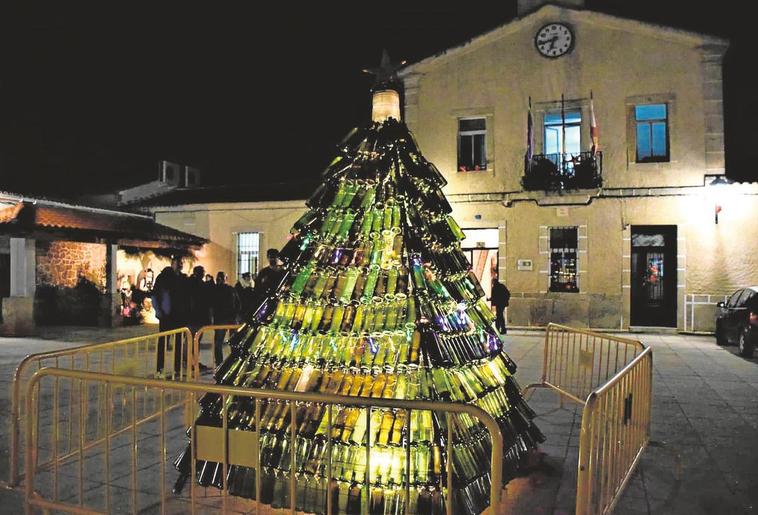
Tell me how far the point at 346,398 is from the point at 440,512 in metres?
1.14

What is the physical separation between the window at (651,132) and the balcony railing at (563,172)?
123 cm

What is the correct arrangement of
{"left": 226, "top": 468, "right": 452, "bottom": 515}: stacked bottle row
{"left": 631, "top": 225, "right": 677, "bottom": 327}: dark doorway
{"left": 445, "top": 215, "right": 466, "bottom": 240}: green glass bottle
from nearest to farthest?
1. {"left": 226, "top": 468, "right": 452, "bottom": 515}: stacked bottle row
2. {"left": 445, "top": 215, "right": 466, "bottom": 240}: green glass bottle
3. {"left": 631, "top": 225, "right": 677, "bottom": 327}: dark doorway

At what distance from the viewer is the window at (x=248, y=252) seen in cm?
2066

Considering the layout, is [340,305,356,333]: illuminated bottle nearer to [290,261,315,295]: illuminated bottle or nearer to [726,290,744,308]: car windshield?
[290,261,315,295]: illuminated bottle

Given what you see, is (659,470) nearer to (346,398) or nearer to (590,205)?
(346,398)

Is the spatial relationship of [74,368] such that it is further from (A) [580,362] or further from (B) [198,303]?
(A) [580,362]

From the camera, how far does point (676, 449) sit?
5617mm

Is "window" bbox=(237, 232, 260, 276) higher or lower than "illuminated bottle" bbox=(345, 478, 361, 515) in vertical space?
higher

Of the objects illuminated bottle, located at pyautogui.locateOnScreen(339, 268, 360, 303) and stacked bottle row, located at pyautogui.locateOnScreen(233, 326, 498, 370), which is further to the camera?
illuminated bottle, located at pyautogui.locateOnScreen(339, 268, 360, 303)

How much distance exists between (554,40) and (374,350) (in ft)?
52.4

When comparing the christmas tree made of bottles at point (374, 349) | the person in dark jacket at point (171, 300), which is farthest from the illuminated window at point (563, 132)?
the christmas tree made of bottles at point (374, 349)

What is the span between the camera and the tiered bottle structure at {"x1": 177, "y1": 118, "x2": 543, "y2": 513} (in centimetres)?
373

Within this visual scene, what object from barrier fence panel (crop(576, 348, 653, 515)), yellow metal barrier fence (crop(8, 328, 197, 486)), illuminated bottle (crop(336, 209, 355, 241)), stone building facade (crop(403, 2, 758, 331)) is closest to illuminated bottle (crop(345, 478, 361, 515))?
barrier fence panel (crop(576, 348, 653, 515))

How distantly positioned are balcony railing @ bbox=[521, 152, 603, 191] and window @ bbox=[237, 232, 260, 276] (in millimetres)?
9598
